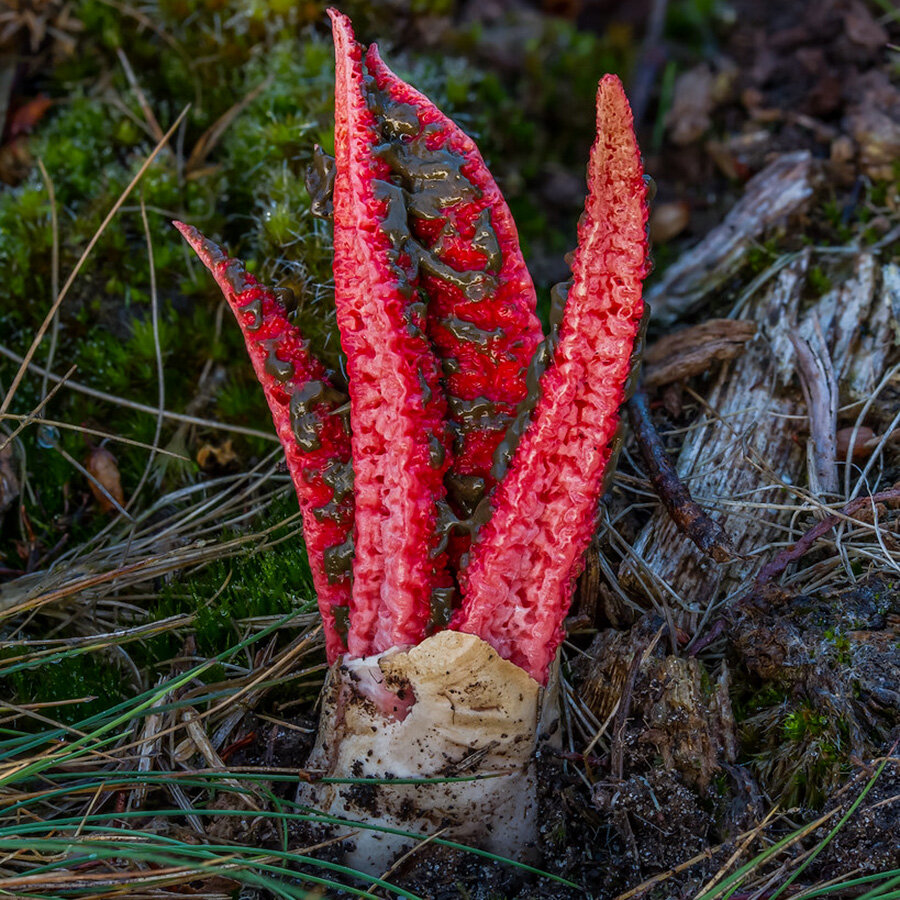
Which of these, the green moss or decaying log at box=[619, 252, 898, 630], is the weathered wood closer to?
decaying log at box=[619, 252, 898, 630]

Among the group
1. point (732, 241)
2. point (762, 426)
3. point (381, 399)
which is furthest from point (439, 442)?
point (732, 241)

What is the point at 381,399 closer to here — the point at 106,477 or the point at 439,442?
the point at 439,442

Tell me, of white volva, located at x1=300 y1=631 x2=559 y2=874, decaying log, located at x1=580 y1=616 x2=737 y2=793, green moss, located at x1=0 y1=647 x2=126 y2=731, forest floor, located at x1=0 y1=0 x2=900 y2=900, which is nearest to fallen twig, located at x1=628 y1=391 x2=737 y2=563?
forest floor, located at x1=0 y1=0 x2=900 y2=900

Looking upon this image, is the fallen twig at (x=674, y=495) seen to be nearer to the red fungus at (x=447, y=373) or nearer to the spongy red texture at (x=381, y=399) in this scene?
the red fungus at (x=447, y=373)

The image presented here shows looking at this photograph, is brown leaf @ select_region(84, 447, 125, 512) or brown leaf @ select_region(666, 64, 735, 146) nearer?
brown leaf @ select_region(84, 447, 125, 512)

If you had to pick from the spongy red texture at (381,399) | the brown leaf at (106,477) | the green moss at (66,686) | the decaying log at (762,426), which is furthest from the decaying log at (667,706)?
the brown leaf at (106,477)

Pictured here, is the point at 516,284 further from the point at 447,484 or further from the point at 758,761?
the point at 758,761

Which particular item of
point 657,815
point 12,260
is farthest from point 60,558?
point 657,815
